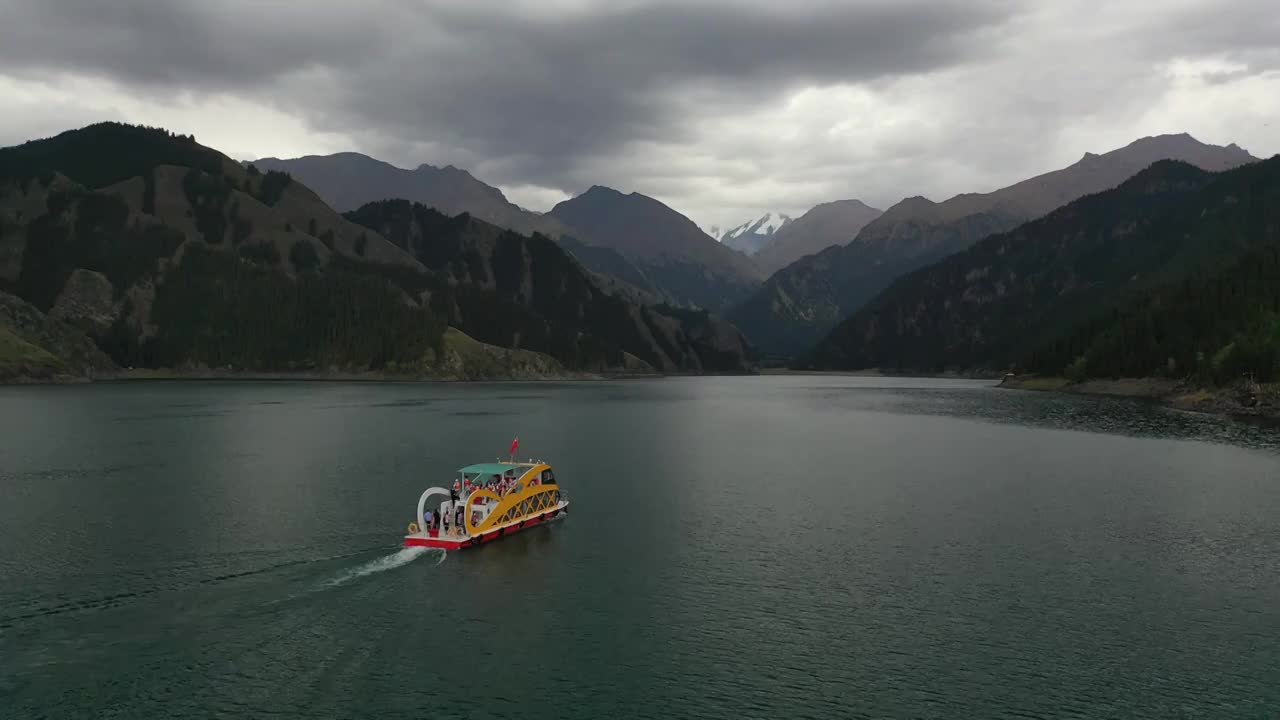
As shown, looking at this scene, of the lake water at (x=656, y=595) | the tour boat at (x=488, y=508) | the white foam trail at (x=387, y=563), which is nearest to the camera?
the lake water at (x=656, y=595)

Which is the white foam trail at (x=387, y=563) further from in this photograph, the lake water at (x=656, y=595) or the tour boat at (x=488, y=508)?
the tour boat at (x=488, y=508)

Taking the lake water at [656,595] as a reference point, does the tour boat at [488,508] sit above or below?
above

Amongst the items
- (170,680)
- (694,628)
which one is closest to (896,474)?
(694,628)

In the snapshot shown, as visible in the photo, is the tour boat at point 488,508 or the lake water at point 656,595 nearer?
the lake water at point 656,595

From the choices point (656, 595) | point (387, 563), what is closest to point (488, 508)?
point (387, 563)

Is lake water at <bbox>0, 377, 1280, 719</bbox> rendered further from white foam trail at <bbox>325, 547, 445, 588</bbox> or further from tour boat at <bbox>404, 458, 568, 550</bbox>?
tour boat at <bbox>404, 458, 568, 550</bbox>

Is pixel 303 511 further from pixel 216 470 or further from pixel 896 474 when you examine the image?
pixel 896 474

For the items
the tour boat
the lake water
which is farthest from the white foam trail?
the tour boat

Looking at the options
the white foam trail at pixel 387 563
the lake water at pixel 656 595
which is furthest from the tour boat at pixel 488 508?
the lake water at pixel 656 595
